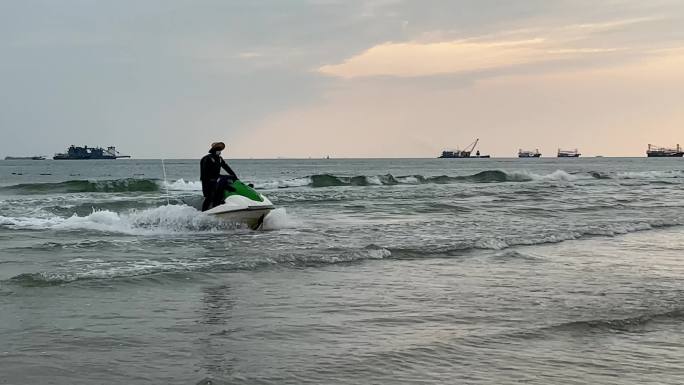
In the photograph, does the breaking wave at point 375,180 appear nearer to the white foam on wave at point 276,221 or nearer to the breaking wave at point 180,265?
the white foam on wave at point 276,221

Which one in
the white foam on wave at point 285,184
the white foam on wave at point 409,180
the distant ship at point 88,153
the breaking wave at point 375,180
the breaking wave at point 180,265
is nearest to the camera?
the breaking wave at point 180,265

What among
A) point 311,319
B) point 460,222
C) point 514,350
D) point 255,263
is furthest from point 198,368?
point 460,222

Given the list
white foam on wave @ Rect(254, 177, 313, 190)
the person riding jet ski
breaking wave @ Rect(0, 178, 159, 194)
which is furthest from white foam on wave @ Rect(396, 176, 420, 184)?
the person riding jet ski

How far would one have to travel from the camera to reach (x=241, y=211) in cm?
1606

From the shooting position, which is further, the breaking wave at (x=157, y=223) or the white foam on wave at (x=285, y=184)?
the white foam on wave at (x=285, y=184)

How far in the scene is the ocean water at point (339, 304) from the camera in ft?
17.7

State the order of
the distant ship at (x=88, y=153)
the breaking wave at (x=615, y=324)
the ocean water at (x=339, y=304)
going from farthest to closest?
the distant ship at (x=88, y=153) < the breaking wave at (x=615, y=324) < the ocean water at (x=339, y=304)

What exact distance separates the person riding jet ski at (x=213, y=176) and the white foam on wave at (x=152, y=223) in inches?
15.3

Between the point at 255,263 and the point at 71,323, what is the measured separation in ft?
13.5

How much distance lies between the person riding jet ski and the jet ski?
0.26 feet

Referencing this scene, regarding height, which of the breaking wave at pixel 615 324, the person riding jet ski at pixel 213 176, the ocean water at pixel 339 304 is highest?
the person riding jet ski at pixel 213 176

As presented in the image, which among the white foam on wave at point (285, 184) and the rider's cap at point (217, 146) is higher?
the rider's cap at point (217, 146)

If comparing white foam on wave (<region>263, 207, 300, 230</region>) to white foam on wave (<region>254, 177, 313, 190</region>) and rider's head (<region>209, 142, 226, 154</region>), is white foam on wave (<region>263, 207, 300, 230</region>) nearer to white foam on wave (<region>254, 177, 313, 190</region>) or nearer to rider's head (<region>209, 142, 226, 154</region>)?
rider's head (<region>209, 142, 226, 154</region>)

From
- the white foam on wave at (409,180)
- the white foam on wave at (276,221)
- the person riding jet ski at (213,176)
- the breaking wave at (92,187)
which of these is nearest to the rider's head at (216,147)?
the person riding jet ski at (213,176)
